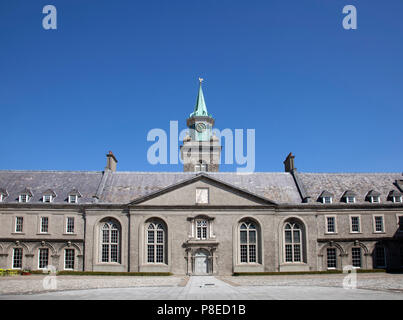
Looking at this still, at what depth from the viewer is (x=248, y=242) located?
45.6 metres

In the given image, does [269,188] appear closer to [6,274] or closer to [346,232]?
[346,232]

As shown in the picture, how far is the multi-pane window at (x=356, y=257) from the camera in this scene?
45969mm

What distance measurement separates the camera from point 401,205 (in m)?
47.1

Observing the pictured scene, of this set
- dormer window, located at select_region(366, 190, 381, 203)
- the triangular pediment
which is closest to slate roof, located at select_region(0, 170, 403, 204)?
dormer window, located at select_region(366, 190, 381, 203)

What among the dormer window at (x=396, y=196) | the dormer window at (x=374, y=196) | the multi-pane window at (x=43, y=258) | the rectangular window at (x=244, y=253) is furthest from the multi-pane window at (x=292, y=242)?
the multi-pane window at (x=43, y=258)

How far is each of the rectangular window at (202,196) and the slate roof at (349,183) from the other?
12.7 m

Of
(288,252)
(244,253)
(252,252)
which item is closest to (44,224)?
(244,253)

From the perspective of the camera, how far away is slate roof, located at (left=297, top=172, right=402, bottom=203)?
161ft

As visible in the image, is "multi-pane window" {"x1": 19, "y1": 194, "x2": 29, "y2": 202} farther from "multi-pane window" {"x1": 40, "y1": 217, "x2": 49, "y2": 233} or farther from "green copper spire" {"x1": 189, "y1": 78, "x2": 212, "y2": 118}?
"green copper spire" {"x1": 189, "y1": 78, "x2": 212, "y2": 118}

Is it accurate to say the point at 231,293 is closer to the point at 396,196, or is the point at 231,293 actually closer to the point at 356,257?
the point at 356,257

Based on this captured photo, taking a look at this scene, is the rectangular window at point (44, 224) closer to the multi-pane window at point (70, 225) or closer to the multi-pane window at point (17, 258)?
the multi-pane window at point (70, 225)

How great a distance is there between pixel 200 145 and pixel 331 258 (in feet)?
105
